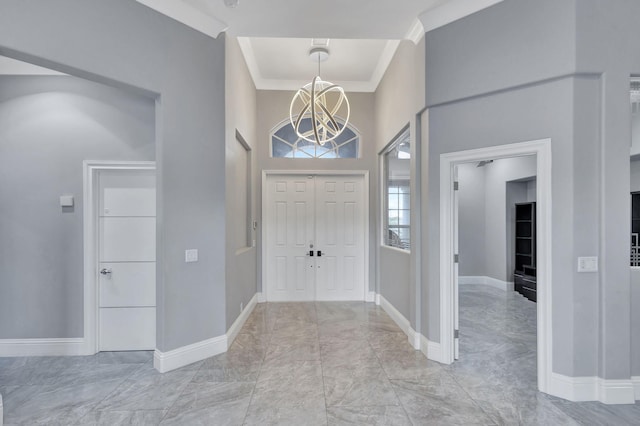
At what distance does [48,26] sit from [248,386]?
3.18 meters

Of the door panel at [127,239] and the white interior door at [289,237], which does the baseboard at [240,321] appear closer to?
the white interior door at [289,237]

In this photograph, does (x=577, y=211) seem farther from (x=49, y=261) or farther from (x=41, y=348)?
(x=41, y=348)

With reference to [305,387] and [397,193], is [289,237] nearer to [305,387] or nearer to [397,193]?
[397,193]

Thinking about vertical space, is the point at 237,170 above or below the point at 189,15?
below

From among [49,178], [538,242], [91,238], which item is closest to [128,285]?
[91,238]

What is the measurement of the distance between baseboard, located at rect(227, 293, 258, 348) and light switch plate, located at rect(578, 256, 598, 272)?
11.3ft

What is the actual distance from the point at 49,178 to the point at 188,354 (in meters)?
2.35

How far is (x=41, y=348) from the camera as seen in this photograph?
11.1 feet

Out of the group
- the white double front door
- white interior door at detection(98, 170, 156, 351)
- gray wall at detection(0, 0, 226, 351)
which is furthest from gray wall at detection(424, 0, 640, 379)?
white interior door at detection(98, 170, 156, 351)

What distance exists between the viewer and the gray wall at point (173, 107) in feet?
8.05

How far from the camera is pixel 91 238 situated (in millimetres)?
3414

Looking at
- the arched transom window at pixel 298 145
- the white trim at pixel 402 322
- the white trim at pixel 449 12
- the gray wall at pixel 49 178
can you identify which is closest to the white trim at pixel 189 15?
the gray wall at pixel 49 178

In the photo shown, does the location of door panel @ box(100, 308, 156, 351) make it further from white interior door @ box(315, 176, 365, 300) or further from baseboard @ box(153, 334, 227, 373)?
white interior door @ box(315, 176, 365, 300)

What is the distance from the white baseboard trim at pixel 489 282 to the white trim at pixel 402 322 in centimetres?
Result: 290
